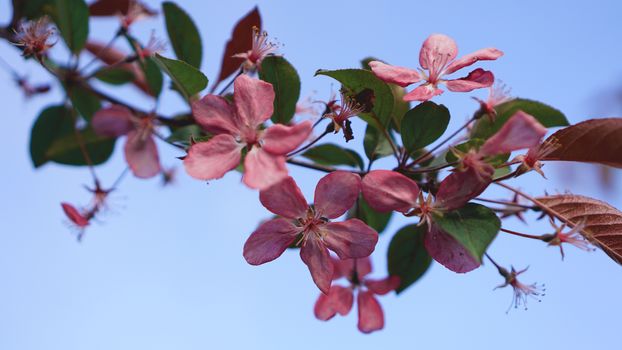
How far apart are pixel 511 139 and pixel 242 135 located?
0.51 meters

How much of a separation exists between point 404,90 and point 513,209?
0.48m

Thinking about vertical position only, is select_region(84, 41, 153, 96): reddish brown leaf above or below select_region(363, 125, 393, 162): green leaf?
below

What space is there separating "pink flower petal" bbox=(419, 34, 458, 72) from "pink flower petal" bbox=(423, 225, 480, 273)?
1.24ft

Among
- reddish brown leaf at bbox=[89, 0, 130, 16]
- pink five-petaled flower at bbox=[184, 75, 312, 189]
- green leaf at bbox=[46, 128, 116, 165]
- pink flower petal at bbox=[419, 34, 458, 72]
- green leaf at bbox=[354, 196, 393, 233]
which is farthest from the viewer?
reddish brown leaf at bbox=[89, 0, 130, 16]

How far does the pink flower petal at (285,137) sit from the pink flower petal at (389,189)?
172mm

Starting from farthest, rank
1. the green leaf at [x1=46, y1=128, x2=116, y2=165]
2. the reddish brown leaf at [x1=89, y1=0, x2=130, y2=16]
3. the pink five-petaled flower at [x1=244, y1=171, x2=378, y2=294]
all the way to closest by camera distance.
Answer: the reddish brown leaf at [x1=89, y1=0, x2=130, y2=16]
the green leaf at [x1=46, y1=128, x2=116, y2=165]
the pink five-petaled flower at [x1=244, y1=171, x2=378, y2=294]

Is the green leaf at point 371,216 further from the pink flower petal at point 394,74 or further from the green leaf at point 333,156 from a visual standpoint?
the pink flower petal at point 394,74

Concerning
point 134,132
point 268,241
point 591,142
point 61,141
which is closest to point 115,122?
point 134,132

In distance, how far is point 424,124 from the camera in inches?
50.8

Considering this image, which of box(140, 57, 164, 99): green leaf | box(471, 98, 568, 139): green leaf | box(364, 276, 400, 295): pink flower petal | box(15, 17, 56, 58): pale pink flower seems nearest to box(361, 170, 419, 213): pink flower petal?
box(471, 98, 568, 139): green leaf

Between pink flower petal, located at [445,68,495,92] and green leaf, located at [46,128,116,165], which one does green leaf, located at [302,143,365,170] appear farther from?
green leaf, located at [46,128,116,165]

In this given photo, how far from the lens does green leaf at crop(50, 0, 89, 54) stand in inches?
73.0

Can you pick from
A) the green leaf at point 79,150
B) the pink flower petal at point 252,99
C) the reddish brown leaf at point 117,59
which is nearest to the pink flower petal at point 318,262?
the pink flower petal at point 252,99

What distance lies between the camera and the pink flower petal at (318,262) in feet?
4.07
